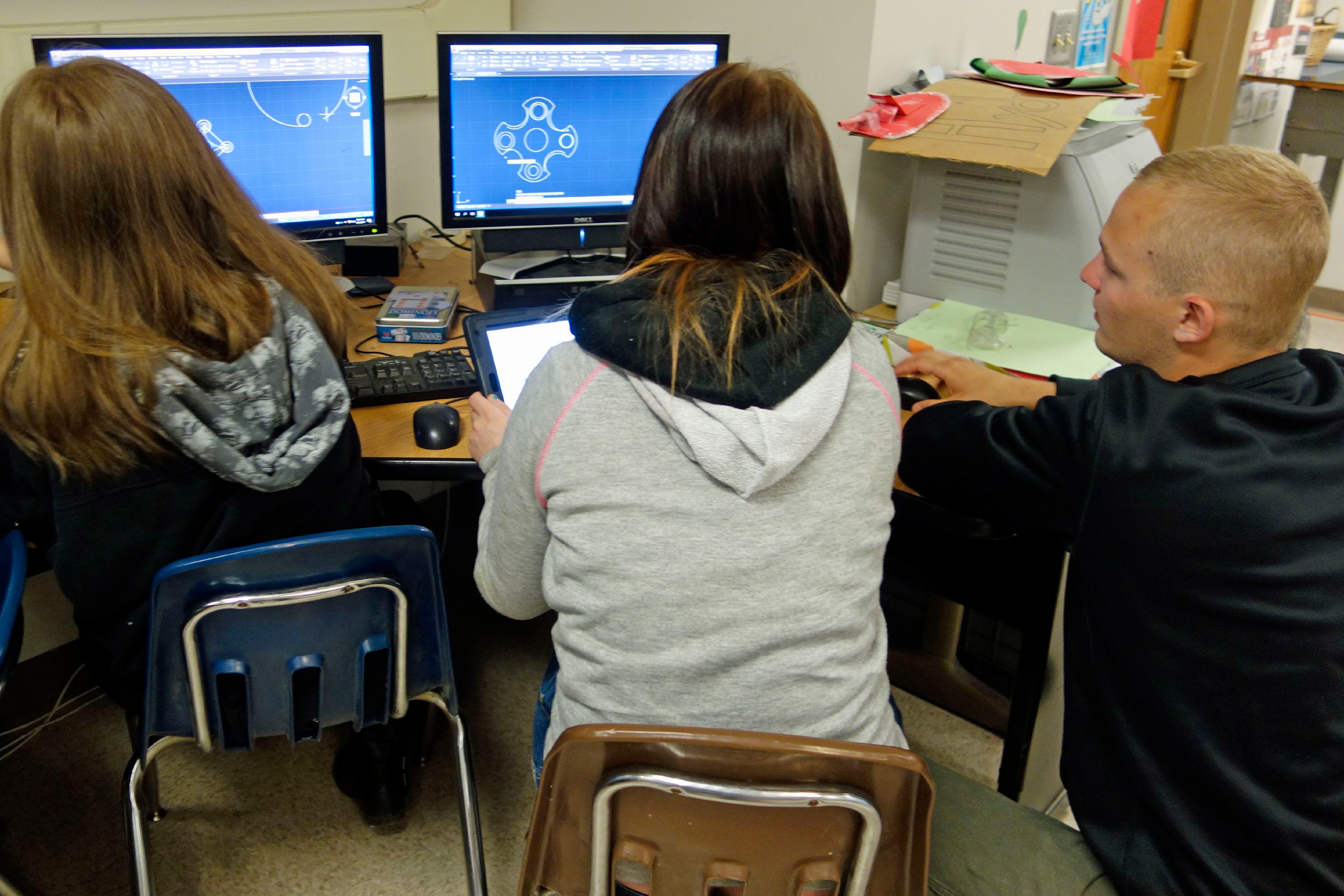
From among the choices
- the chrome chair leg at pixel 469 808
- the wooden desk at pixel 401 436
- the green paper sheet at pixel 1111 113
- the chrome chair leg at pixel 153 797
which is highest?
the green paper sheet at pixel 1111 113

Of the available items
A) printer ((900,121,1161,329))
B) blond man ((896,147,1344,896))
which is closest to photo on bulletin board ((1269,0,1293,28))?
printer ((900,121,1161,329))

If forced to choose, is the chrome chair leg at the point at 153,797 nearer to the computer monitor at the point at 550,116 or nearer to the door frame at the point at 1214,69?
the computer monitor at the point at 550,116

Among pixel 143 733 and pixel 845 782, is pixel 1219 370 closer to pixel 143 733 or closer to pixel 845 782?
pixel 845 782

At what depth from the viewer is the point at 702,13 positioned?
6.57 ft

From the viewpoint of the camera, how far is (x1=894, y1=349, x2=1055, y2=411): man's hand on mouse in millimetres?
1328

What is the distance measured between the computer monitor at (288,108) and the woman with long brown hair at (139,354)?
1.26 feet

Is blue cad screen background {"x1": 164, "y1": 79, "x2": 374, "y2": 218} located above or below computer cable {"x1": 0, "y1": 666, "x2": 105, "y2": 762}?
above

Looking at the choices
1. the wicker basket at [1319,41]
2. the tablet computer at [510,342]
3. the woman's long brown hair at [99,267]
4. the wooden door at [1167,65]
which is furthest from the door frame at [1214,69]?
the woman's long brown hair at [99,267]

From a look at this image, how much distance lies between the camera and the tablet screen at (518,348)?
139cm

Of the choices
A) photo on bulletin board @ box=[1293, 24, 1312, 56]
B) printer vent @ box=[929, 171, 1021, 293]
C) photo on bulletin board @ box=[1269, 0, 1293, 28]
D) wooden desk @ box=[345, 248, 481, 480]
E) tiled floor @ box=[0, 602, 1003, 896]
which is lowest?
tiled floor @ box=[0, 602, 1003, 896]

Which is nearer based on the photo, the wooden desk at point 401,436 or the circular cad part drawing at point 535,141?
the wooden desk at point 401,436

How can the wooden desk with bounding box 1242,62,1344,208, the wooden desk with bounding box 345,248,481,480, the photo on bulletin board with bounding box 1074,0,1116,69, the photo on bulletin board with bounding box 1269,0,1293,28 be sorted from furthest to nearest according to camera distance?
the wooden desk with bounding box 1242,62,1344,208, the photo on bulletin board with bounding box 1269,0,1293,28, the photo on bulletin board with bounding box 1074,0,1116,69, the wooden desk with bounding box 345,248,481,480

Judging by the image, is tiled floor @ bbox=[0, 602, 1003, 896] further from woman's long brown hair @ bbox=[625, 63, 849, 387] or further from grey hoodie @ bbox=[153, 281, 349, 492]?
woman's long brown hair @ bbox=[625, 63, 849, 387]

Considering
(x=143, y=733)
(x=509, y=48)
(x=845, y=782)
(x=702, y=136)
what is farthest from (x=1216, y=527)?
(x=509, y=48)
